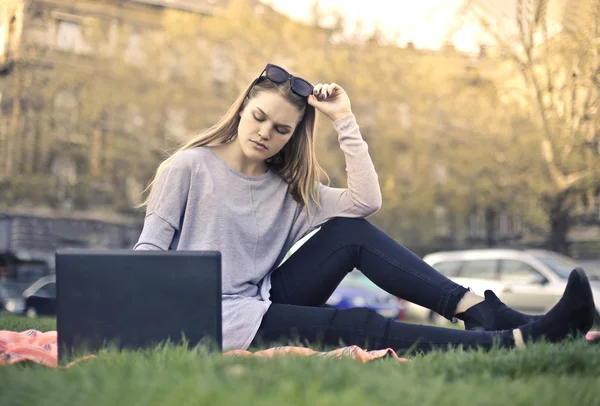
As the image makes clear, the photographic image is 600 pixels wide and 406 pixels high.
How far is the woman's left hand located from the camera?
3.72 metres

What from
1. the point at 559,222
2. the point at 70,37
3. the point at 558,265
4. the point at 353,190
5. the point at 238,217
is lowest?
the point at 558,265

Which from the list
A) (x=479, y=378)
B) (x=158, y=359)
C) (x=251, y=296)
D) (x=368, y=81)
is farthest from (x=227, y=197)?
(x=368, y=81)

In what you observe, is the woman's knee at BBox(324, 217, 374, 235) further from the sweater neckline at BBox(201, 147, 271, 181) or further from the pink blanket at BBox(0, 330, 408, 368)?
the pink blanket at BBox(0, 330, 408, 368)

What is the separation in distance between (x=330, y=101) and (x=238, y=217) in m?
0.82

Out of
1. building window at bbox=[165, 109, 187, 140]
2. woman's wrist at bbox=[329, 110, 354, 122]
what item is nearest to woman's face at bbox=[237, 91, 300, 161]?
woman's wrist at bbox=[329, 110, 354, 122]

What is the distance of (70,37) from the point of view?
2300 cm

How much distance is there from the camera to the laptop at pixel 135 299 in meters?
2.37

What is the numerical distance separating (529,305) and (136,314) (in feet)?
39.1

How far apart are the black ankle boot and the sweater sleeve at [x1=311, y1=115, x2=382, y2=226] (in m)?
0.71

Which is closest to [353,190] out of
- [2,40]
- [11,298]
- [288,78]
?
[288,78]

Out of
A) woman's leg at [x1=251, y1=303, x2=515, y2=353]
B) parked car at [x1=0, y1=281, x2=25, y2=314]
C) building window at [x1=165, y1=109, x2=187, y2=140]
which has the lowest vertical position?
parked car at [x1=0, y1=281, x2=25, y2=314]

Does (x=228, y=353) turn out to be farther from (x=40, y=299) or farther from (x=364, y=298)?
(x=40, y=299)

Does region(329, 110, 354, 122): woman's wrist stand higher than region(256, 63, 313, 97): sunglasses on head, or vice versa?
region(256, 63, 313, 97): sunglasses on head

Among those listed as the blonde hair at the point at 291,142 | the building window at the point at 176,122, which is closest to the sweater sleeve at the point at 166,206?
the blonde hair at the point at 291,142
